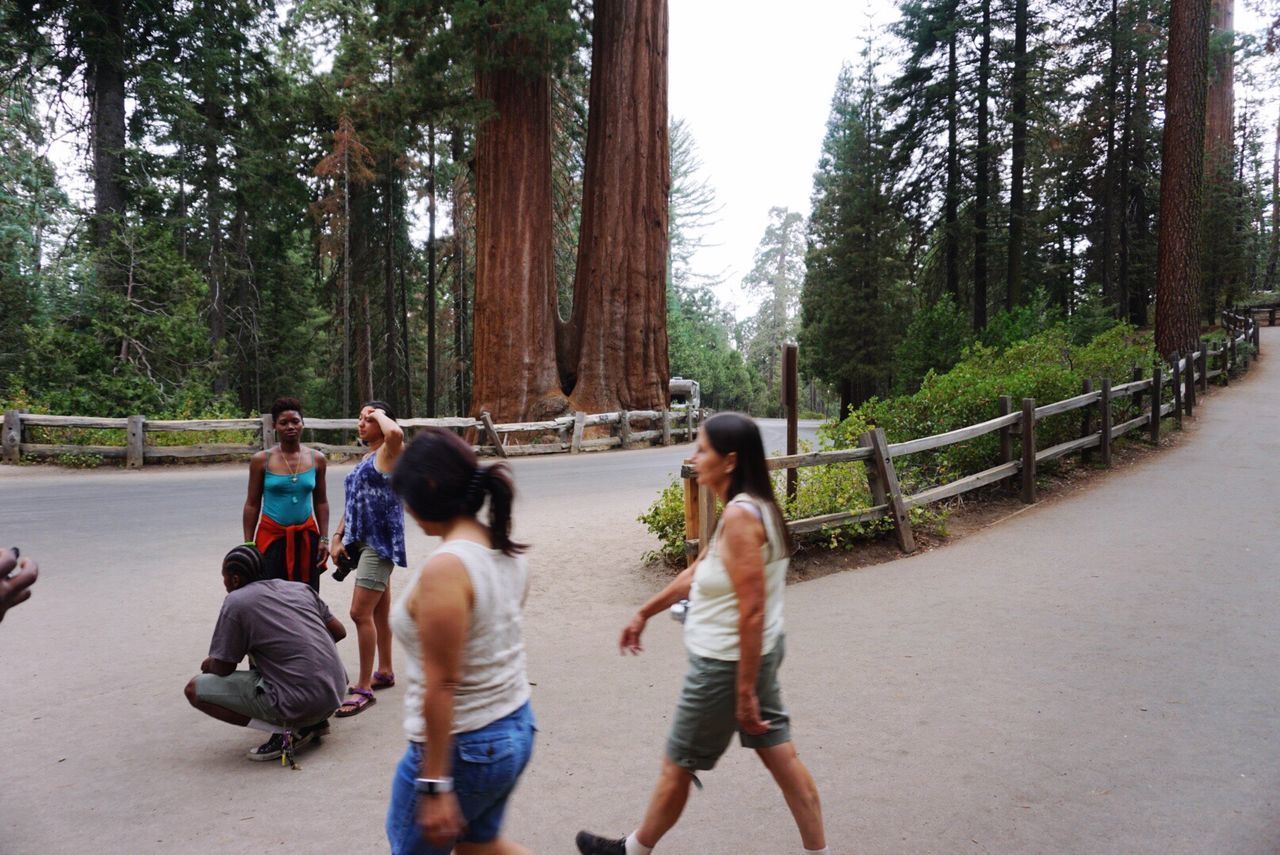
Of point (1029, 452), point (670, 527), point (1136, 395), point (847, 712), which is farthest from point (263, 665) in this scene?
point (1136, 395)

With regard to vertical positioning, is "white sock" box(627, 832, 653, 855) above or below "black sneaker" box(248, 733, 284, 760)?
above

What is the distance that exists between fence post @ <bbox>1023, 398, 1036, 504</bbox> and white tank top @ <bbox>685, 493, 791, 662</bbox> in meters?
8.35

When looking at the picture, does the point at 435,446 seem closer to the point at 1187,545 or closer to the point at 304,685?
the point at 304,685

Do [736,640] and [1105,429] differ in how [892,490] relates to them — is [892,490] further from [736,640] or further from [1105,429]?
[1105,429]

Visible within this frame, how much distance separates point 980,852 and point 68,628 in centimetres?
655

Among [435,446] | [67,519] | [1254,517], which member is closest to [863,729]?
[435,446]

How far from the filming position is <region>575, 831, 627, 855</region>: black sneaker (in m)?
3.15

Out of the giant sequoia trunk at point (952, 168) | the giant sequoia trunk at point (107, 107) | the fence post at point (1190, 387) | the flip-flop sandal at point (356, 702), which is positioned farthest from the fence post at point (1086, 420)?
the giant sequoia trunk at point (107, 107)

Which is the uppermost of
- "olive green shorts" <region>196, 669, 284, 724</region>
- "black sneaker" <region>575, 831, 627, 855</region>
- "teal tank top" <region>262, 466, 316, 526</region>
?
"teal tank top" <region>262, 466, 316, 526</region>

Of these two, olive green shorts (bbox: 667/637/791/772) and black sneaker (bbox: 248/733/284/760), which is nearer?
olive green shorts (bbox: 667/637/791/772)

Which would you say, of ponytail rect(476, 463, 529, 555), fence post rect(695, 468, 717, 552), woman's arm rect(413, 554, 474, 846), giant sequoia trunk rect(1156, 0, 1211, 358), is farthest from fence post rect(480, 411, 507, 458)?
woman's arm rect(413, 554, 474, 846)

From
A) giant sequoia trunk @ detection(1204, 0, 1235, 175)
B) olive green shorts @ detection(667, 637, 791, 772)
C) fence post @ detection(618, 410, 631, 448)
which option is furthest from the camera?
giant sequoia trunk @ detection(1204, 0, 1235, 175)

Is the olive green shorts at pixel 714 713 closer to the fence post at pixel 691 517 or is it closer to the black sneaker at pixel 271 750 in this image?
the black sneaker at pixel 271 750

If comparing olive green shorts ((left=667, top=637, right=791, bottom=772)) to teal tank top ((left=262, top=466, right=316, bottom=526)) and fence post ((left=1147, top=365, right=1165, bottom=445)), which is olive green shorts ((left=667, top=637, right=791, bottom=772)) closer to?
teal tank top ((left=262, top=466, right=316, bottom=526))
